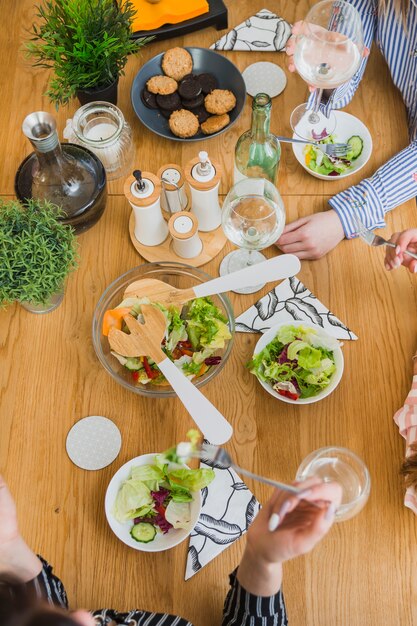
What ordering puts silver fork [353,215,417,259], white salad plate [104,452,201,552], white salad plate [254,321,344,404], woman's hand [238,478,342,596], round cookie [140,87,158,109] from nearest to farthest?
woman's hand [238,478,342,596] < white salad plate [104,452,201,552] < white salad plate [254,321,344,404] < silver fork [353,215,417,259] < round cookie [140,87,158,109]

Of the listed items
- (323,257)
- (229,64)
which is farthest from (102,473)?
(229,64)

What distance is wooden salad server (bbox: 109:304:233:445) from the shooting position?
50.8 inches

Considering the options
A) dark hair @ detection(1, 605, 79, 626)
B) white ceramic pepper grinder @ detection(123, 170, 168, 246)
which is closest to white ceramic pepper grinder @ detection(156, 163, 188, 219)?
white ceramic pepper grinder @ detection(123, 170, 168, 246)

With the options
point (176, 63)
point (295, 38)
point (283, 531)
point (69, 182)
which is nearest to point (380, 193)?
point (295, 38)

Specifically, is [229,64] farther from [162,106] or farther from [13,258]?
[13,258]

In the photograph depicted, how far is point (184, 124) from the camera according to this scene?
162 centimetres

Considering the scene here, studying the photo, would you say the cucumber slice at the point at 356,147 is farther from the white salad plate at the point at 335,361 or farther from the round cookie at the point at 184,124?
the white salad plate at the point at 335,361

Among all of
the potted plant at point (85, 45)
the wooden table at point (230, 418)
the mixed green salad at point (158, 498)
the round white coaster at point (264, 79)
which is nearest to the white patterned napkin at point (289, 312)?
the wooden table at point (230, 418)

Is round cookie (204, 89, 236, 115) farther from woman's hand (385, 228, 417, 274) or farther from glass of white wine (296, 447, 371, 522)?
glass of white wine (296, 447, 371, 522)

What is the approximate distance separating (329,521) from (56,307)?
805 millimetres

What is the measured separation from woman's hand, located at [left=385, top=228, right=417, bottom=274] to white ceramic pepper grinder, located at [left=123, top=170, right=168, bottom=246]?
53cm

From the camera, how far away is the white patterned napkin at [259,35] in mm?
1760

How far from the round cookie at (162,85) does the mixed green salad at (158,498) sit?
0.93m

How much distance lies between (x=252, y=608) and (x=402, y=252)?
82 centimetres
